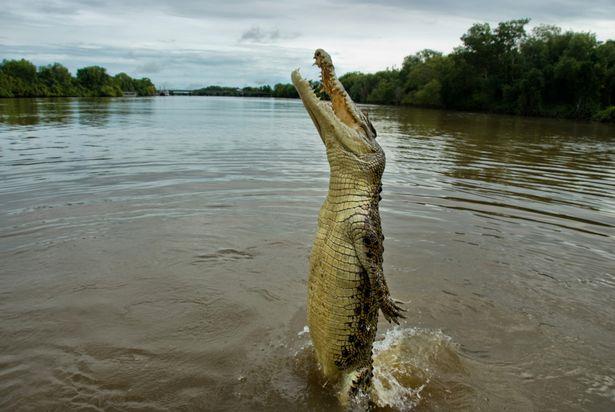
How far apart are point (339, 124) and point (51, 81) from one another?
370 ft

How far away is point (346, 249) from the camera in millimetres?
3412

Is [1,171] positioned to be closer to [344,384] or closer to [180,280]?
[180,280]

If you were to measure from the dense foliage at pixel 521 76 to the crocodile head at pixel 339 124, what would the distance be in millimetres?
48712

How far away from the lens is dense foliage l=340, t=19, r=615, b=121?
47.8 meters

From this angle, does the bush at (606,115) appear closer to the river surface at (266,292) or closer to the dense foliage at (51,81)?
the river surface at (266,292)

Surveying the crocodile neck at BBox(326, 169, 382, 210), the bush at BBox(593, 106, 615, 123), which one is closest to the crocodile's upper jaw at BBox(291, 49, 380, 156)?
the crocodile neck at BBox(326, 169, 382, 210)

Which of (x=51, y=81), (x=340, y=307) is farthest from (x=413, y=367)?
(x=51, y=81)

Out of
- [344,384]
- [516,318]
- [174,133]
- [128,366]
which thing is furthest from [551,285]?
[174,133]

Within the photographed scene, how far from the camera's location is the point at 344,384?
3.81 meters

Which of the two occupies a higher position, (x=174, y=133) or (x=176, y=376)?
Answer: (x=174, y=133)

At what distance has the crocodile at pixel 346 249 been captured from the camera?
343 centimetres

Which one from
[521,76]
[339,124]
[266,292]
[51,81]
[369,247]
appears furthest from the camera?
[51,81]

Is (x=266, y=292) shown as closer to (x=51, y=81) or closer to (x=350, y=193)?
(x=350, y=193)

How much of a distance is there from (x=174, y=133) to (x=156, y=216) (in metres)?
15.4
